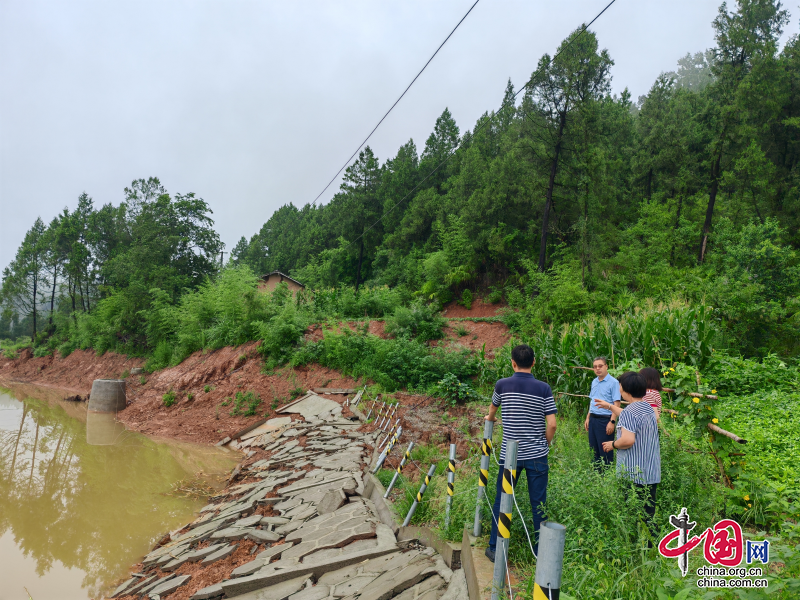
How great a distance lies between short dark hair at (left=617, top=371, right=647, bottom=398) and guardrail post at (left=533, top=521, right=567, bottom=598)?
238cm

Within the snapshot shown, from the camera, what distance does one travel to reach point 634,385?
13.3 feet

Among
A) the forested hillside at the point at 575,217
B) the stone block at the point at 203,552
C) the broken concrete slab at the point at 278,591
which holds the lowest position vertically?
the stone block at the point at 203,552

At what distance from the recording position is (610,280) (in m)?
21.0

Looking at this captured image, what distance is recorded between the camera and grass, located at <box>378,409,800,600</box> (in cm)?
288

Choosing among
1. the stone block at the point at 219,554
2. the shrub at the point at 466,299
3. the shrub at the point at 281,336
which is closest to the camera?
the stone block at the point at 219,554

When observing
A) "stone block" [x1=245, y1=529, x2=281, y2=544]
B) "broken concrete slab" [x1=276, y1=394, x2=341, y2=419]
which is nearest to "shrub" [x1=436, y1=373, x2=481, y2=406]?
"broken concrete slab" [x1=276, y1=394, x2=341, y2=419]

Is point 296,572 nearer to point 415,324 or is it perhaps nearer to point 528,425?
point 528,425

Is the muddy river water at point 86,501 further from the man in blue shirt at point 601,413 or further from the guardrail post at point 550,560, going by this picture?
the guardrail post at point 550,560

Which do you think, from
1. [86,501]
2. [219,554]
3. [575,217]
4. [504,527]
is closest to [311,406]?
[86,501]

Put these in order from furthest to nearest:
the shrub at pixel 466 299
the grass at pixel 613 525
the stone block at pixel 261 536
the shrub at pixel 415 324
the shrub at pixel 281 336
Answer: the shrub at pixel 466 299
the shrub at pixel 415 324
the shrub at pixel 281 336
the stone block at pixel 261 536
the grass at pixel 613 525

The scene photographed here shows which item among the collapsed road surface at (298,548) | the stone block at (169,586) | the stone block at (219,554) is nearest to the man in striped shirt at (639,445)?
the collapsed road surface at (298,548)

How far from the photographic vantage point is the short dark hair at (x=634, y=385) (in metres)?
4.03

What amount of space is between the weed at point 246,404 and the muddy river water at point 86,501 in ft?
6.35

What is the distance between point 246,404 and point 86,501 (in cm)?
610
